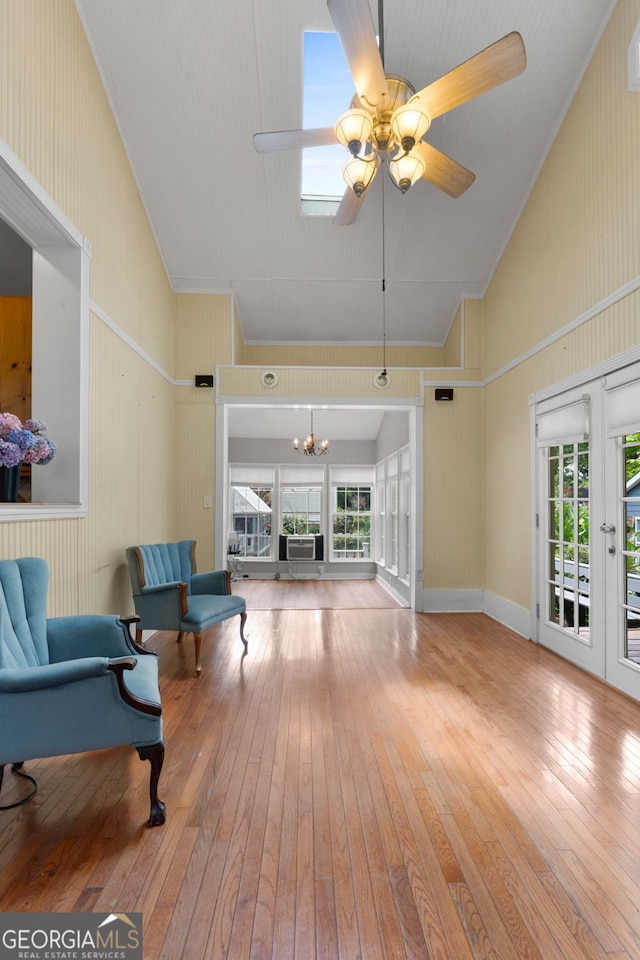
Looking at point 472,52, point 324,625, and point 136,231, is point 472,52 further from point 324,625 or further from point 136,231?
point 324,625

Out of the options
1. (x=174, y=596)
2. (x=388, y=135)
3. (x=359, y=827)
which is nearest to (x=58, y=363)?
(x=174, y=596)

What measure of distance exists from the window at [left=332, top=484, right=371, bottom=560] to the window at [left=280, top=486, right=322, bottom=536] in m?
0.36

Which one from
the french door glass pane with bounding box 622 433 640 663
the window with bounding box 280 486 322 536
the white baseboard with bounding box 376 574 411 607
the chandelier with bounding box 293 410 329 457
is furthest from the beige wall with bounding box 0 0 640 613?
the window with bounding box 280 486 322 536

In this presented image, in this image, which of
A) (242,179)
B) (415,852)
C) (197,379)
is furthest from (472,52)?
(415,852)

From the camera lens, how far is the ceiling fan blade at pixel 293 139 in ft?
9.87

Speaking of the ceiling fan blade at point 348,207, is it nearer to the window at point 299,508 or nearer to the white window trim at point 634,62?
the white window trim at point 634,62

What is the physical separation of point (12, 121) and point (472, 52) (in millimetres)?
3365

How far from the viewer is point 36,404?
11.8ft

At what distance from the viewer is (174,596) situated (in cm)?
426

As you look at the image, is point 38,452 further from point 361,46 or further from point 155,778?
point 361,46

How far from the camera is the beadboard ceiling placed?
4.00m

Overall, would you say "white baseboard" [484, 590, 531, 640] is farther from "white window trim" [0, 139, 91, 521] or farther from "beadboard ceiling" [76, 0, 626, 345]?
"white window trim" [0, 139, 91, 521]
